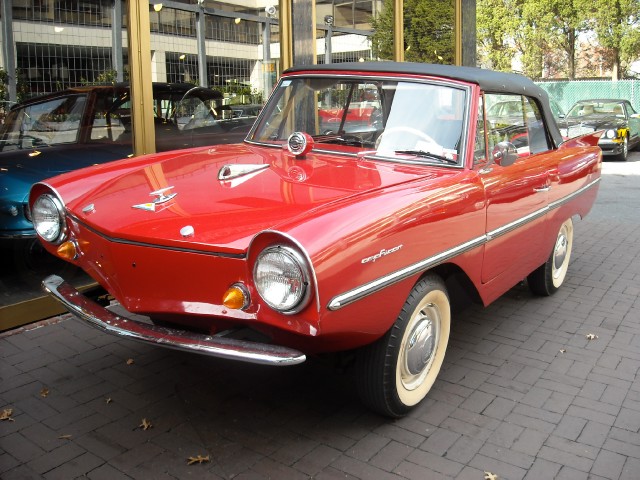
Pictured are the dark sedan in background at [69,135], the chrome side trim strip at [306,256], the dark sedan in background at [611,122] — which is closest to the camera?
the chrome side trim strip at [306,256]

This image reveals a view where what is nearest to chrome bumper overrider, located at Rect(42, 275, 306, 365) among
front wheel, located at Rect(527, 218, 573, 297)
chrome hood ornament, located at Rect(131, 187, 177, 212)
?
chrome hood ornament, located at Rect(131, 187, 177, 212)

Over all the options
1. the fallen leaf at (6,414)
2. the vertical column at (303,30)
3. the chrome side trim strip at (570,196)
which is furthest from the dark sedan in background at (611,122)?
the fallen leaf at (6,414)

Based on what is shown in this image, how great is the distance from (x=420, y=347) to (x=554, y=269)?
8.27ft

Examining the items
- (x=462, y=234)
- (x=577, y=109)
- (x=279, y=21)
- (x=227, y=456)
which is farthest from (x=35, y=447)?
(x=577, y=109)

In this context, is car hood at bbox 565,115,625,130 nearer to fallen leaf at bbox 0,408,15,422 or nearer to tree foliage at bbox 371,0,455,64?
tree foliage at bbox 371,0,455,64

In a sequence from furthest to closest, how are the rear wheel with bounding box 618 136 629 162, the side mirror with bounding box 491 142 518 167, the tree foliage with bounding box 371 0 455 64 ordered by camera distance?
the rear wheel with bounding box 618 136 629 162 → the tree foliage with bounding box 371 0 455 64 → the side mirror with bounding box 491 142 518 167

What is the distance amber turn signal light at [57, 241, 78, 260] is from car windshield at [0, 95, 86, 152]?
6.70ft

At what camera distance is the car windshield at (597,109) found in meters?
16.8

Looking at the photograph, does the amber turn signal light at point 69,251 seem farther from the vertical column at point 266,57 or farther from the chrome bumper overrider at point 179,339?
the vertical column at point 266,57

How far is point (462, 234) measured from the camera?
11.4 feet

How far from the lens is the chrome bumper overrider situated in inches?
103

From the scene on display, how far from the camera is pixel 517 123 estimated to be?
15.4ft

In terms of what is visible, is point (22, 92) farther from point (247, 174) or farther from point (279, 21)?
point (279, 21)

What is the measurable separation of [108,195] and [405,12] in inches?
288
